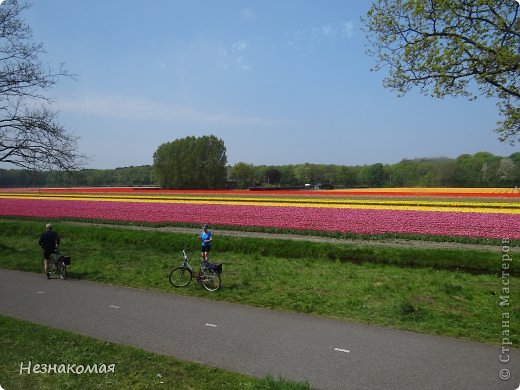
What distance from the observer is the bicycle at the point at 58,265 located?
13.9 m

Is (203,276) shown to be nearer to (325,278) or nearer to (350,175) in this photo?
(325,278)

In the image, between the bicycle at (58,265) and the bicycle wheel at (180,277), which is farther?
the bicycle at (58,265)

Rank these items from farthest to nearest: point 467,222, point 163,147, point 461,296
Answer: point 163,147
point 467,222
point 461,296

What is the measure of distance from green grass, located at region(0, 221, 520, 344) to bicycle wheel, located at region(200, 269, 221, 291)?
24cm

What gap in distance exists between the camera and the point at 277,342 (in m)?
7.66

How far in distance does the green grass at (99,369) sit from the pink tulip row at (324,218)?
1763 centimetres

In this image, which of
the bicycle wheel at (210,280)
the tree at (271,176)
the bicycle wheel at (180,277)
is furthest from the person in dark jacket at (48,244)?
the tree at (271,176)

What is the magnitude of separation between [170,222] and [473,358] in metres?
25.4

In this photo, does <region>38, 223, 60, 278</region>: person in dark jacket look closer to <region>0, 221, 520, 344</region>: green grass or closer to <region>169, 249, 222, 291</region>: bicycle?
<region>0, 221, 520, 344</region>: green grass

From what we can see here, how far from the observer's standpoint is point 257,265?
16094mm

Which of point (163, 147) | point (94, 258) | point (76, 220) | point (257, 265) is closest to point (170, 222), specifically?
point (76, 220)

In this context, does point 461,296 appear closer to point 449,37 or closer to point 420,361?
point 420,361

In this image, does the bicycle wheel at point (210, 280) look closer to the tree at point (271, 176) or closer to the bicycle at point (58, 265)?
the bicycle at point (58, 265)

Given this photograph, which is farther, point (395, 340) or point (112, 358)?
point (395, 340)
